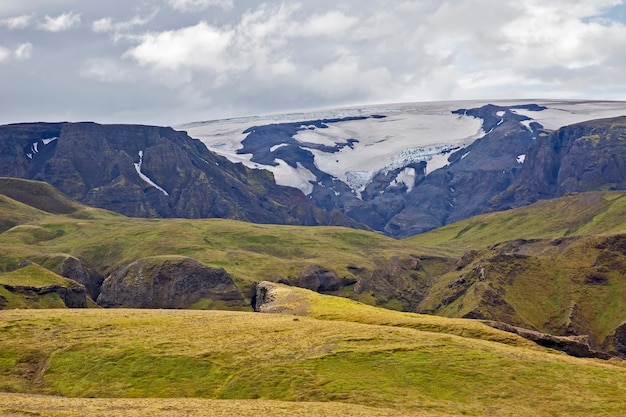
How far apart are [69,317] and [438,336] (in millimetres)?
52855

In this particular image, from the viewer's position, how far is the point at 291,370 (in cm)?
8462

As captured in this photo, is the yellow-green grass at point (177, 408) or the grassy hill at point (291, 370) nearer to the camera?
the yellow-green grass at point (177, 408)

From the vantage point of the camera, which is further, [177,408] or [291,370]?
[291,370]

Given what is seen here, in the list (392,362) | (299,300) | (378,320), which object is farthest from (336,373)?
(299,300)

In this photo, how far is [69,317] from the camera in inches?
4331

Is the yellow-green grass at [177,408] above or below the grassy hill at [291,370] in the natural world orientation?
above

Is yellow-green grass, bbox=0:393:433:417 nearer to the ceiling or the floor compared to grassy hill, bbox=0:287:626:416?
nearer to the ceiling

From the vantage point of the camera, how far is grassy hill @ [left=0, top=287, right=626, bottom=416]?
247ft

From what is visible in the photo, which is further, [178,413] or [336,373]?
[336,373]

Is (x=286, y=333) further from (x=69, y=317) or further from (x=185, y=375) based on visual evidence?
(x=69, y=317)

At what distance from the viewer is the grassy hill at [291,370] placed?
75.4m

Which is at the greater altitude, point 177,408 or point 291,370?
point 177,408

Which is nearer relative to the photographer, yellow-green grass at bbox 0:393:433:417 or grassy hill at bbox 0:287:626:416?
yellow-green grass at bbox 0:393:433:417

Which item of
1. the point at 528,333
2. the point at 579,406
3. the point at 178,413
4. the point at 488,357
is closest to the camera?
the point at 178,413
